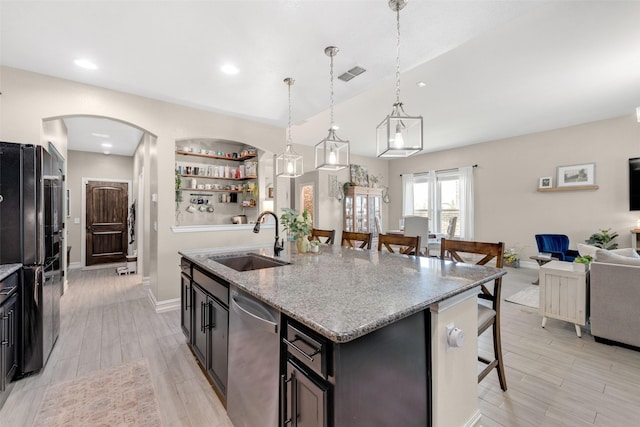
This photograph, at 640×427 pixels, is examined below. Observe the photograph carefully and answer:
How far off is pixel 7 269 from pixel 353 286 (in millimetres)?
2426

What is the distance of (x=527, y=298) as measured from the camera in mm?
3982

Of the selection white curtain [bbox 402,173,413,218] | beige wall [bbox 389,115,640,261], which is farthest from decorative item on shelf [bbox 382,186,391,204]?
beige wall [bbox 389,115,640,261]

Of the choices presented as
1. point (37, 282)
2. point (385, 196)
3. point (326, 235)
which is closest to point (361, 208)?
point (385, 196)

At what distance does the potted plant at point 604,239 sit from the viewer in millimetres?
4707

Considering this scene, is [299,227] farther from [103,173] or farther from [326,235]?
[103,173]

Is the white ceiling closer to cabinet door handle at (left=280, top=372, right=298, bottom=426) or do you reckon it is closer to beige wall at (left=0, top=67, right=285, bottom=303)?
beige wall at (left=0, top=67, right=285, bottom=303)

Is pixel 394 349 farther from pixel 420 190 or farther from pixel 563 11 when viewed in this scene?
pixel 420 190

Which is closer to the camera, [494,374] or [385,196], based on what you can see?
[494,374]

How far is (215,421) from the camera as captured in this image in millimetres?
1734

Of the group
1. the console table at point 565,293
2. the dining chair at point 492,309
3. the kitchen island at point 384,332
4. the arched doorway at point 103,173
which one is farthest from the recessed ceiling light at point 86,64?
the console table at point 565,293

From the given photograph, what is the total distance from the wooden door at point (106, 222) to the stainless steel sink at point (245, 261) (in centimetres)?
606

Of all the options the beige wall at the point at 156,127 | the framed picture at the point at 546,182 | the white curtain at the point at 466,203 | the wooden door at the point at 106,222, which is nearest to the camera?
the beige wall at the point at 156,127

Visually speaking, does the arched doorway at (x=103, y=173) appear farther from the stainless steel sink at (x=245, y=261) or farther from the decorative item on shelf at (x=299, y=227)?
the decorative item on shelf at (x=299, y=227)

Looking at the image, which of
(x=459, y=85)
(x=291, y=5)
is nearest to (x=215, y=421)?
(x=291, y=5)
